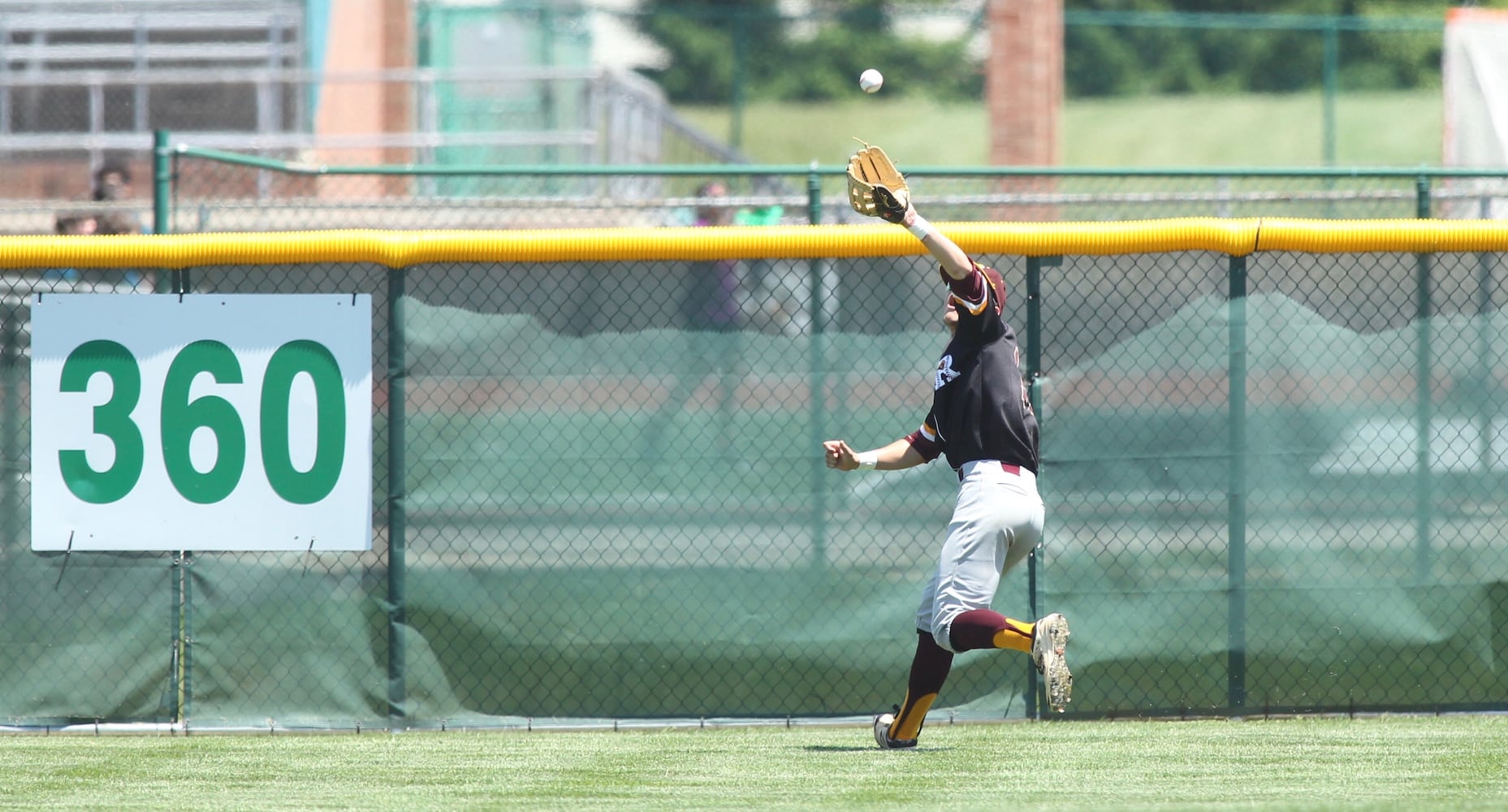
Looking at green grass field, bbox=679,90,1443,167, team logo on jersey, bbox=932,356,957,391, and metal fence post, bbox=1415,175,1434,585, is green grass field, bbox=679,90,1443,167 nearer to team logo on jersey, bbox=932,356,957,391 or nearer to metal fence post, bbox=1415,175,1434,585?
metal fence post, bbox=1415,175,1434,585

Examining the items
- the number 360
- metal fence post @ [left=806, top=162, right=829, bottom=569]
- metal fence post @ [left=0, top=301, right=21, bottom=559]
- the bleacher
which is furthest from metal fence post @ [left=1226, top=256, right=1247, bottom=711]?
the bleacher

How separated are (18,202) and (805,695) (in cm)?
942

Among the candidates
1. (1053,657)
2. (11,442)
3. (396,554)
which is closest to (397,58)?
(11,442)

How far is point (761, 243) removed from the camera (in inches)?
253

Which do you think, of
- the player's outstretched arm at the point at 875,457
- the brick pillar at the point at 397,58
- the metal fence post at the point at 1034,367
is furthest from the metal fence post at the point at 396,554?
the brick pillar at the point at 397,58

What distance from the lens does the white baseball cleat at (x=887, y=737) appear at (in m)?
5.78

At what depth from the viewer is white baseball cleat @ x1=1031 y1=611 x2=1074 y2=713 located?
5238mm

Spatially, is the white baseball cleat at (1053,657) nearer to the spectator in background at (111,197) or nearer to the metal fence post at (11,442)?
the metal fence post at (11,442)

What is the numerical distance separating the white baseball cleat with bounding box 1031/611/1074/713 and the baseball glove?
1.42 m

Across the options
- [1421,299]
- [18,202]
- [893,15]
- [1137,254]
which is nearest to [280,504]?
[1137,254]

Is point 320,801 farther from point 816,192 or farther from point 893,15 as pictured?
point 893,15

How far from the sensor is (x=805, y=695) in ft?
21.3

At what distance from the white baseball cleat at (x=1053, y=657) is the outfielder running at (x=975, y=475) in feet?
0.05

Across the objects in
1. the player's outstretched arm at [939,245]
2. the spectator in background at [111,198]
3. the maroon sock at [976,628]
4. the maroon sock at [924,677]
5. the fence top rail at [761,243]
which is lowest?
the maroon sock at [924,677]
